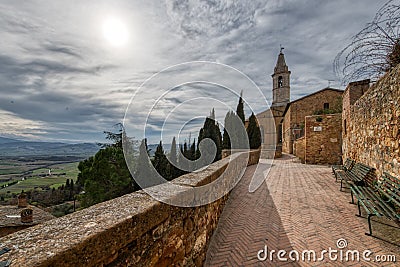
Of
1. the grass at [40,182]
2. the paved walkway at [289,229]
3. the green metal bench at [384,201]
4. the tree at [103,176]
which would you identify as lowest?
the grass at [40,182]

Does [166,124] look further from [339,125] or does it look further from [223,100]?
[339,125]

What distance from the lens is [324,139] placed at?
12031 mm

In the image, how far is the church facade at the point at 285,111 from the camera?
2286 cm

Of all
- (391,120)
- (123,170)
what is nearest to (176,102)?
(391,120)

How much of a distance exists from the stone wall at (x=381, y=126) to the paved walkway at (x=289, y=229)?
120 centimetres

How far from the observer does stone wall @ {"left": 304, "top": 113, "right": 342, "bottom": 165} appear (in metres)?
11.7

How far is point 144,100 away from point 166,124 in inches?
37.5

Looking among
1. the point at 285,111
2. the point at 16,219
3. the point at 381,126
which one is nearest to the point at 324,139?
the point at 381,126

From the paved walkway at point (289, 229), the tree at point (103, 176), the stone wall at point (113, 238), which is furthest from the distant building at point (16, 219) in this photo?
the stone wall at point (113, 238)

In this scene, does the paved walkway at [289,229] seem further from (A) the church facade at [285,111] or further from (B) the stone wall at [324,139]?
(A) the church facade at [285,111]

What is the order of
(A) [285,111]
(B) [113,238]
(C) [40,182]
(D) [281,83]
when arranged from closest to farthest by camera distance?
(B) [113,238] < (A) [285,111] < (D) [281,83] < (C) [40,182]

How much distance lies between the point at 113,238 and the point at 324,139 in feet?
43.4

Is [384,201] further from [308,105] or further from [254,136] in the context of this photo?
[308,105]

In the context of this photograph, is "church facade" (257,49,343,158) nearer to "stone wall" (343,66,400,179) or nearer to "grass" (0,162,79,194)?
"stone wall" (343,66,400,179)
